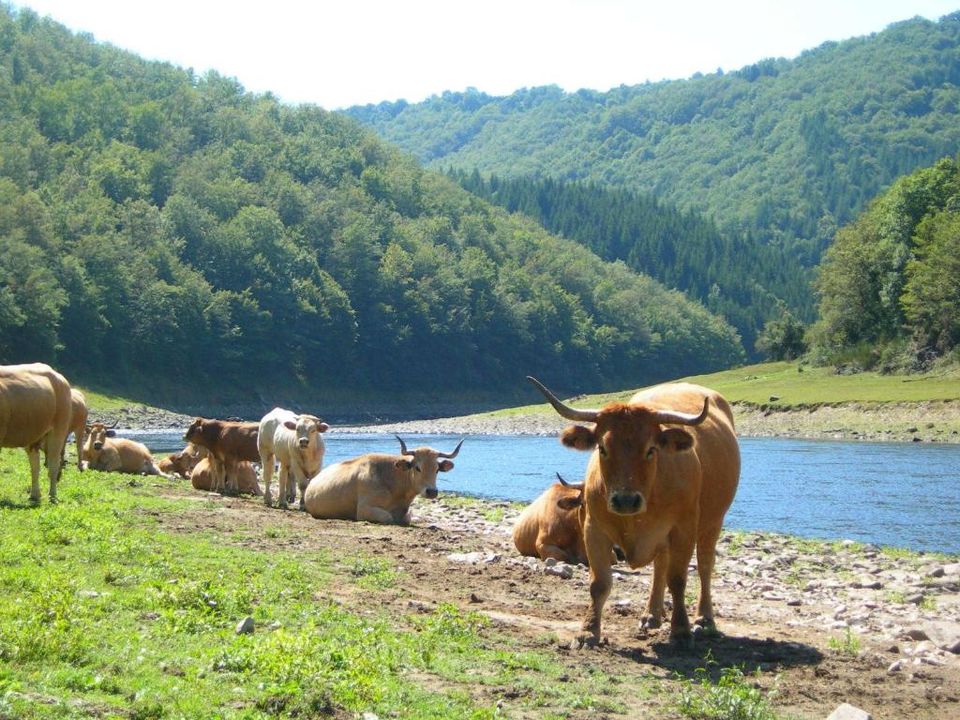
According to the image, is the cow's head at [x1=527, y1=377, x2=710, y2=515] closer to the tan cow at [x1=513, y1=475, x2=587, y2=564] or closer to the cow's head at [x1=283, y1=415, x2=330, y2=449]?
the tan cow at [x1=513, y1=475, x2=587, y2=564]

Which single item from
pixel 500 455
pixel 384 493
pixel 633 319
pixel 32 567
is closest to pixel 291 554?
pixel 32 567

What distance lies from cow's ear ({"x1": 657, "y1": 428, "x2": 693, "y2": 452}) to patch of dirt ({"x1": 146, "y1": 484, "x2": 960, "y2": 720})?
191 centimetres

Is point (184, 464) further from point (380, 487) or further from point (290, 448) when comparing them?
point (380, 487)

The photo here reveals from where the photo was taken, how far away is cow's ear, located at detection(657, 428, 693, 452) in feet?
36.5

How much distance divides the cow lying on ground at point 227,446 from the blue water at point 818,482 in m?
10.1

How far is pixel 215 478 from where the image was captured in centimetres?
2731

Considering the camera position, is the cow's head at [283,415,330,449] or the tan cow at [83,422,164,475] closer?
the cow's head at [283,415,330,449]

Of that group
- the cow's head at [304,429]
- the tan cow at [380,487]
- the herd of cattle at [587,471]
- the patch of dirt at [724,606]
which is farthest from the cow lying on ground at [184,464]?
the tan cow at [380,487]

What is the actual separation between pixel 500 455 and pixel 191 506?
3563 cm

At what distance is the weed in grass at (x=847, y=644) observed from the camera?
38.8 feet

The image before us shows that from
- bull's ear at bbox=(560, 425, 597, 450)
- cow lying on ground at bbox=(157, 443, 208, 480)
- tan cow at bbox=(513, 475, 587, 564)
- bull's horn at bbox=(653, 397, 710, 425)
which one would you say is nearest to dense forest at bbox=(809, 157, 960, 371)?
cow lying on ground at bbox=(157, 443, 208, 480)

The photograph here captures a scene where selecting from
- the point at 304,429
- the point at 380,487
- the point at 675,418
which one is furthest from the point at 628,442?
the point at 304,429

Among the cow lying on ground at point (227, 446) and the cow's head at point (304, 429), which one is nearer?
the cow's head at point (304, 429)

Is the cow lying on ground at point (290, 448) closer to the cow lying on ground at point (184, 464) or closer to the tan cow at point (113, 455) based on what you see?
the tan cow at point (113, 455)
